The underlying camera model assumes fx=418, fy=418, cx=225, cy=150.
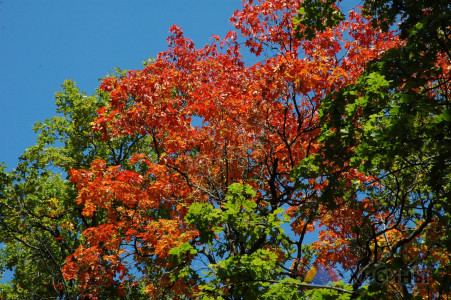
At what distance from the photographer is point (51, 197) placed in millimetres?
19984

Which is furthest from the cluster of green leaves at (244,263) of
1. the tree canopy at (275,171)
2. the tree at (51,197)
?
the tree at (51,197)

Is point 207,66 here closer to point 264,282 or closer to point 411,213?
point 411,213

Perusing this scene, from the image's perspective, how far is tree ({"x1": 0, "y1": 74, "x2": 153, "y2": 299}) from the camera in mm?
18984

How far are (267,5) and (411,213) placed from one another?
8441mm

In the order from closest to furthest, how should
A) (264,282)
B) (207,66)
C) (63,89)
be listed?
(264,282), (207,66), (63,89)

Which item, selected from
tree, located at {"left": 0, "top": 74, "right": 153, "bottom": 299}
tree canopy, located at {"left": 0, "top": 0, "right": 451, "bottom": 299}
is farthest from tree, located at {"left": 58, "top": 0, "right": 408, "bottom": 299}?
tree, located at {"left": 0, "top": 74, "right": 153, "bottom": 299}

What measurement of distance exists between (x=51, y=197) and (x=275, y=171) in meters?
12.1

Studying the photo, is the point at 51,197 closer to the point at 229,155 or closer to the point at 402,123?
the point at 229,155

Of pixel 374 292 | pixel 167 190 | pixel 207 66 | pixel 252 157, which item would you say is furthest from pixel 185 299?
pixel 207 66

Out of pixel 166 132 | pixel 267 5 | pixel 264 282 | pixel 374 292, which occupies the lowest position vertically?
pixel 374 292

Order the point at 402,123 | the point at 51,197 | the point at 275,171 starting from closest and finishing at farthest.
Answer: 1. the point at 402,123
2. the point at 275,171
3. the point at 51,197

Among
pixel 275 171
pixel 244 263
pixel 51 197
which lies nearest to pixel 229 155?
pixel 275 171

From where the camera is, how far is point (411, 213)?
1262cm

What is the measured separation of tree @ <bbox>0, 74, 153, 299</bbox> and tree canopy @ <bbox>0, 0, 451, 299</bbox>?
134 millimetres
